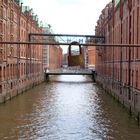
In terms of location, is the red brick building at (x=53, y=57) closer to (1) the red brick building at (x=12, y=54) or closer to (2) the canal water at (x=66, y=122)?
(1) the red brick building at (x=12, y=54)

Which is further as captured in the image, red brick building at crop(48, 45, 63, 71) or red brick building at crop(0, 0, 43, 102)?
red brick building at crop(48, 45, 63, 71)

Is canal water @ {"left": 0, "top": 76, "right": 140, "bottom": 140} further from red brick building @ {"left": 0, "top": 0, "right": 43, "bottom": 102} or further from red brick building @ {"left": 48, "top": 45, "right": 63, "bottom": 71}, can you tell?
red brick building @ {"left": 48, "top": 45, "right": 63, "bottom": 71}

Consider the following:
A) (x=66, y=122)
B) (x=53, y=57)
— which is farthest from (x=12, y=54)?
(x=53, y=57)

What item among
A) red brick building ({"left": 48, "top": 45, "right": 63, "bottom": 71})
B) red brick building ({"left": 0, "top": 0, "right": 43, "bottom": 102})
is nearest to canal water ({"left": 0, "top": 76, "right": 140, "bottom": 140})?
red brick building ({"left": 0, "top": 0, "right": 43, "bottom": 102})

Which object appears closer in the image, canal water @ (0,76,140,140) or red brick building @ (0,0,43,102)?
canal water @ (0,76,140,140)

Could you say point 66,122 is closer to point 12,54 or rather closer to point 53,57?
Answer: point 12,54

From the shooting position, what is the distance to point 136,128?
23141 millimetres

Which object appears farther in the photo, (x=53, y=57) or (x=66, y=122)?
(x=53, y=57)

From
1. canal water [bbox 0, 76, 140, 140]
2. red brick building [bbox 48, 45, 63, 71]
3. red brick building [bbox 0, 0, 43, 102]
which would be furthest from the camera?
red brick building [bbox 48, 45, 63, 71]

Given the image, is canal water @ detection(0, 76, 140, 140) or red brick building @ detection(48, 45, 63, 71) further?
red brick building @ detection(48, 45, 63, 71)

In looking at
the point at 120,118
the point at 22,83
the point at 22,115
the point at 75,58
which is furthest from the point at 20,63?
the point at 75,58

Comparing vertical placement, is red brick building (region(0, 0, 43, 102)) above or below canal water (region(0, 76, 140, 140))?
above

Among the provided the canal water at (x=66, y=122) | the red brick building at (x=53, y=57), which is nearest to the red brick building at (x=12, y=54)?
the canal water at (x=66, y=122)

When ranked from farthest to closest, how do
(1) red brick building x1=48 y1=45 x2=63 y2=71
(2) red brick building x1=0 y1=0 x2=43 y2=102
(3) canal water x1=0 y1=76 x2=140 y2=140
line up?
(1) red brick building x1=48 y1=45 x2=63 y2=71, (2) red brick building x1=0 y1=0 x2=43 y2=102, (3) canal water x1=0 y1=76 x2=140 y2=140
